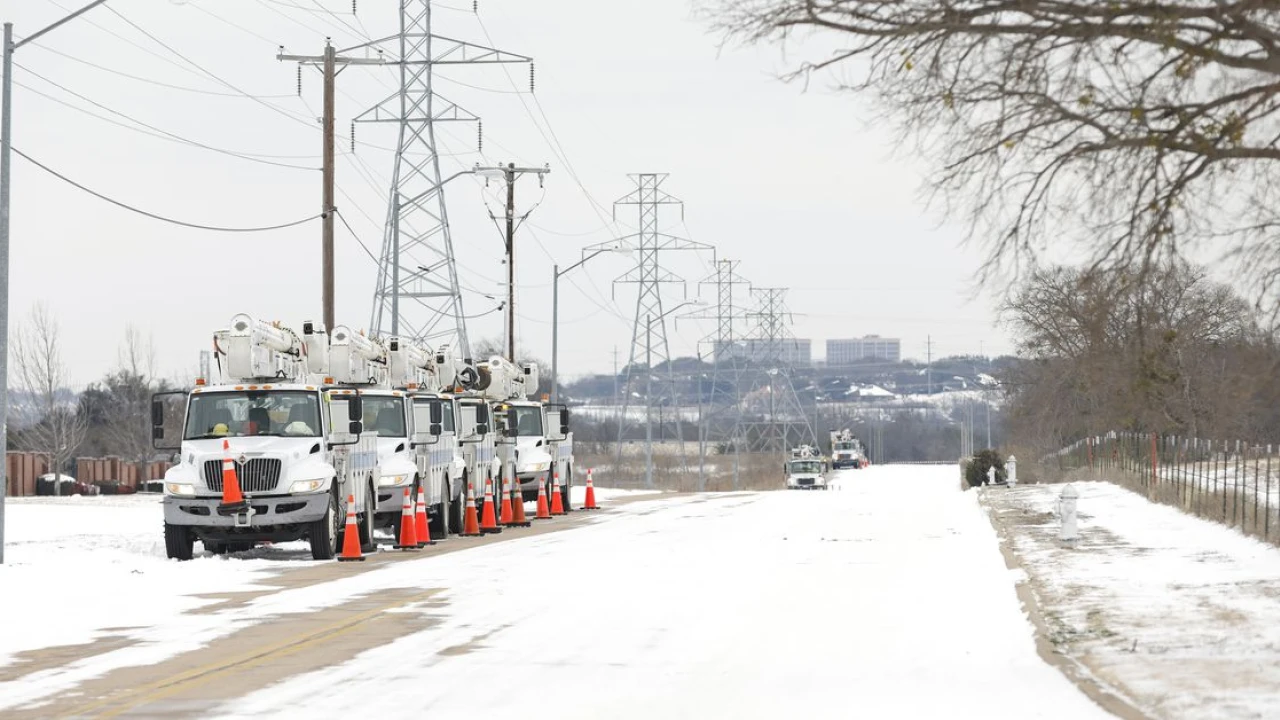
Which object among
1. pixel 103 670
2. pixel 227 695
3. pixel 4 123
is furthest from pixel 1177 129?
pixel 4 123

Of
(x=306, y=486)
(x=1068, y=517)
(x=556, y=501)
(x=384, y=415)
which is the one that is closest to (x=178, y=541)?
(x=306, y=486)

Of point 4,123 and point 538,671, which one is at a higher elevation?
point 4,123

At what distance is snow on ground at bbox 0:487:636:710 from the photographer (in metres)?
15.0

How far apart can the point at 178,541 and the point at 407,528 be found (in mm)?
4301

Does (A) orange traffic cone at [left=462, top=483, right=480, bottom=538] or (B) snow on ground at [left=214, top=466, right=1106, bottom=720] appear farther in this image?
(A) orange traffic cone at [left=462, top=483, right=480, bottom=538]

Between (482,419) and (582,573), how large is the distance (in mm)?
15679

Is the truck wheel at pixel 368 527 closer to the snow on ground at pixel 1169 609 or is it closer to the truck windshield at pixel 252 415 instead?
the truck windshield at pixel 252 415

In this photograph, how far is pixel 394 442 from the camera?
31219mm

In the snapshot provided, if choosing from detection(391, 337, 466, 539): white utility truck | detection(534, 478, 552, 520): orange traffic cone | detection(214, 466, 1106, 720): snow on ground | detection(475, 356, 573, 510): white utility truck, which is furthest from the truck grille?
detection(534, 478, 552, 520): orange traffic cone

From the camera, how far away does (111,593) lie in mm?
20828

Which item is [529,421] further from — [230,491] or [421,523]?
[230,491]

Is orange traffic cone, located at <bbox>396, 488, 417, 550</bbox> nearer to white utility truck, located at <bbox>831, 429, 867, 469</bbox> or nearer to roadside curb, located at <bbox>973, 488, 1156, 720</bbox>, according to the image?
roadside curb, located at <bbox>973, 488, 1156, 720</bbox>

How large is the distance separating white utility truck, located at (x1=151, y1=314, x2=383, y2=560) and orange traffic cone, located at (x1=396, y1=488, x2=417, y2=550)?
2.48 ft

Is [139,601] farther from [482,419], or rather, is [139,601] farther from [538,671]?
[482,419]
